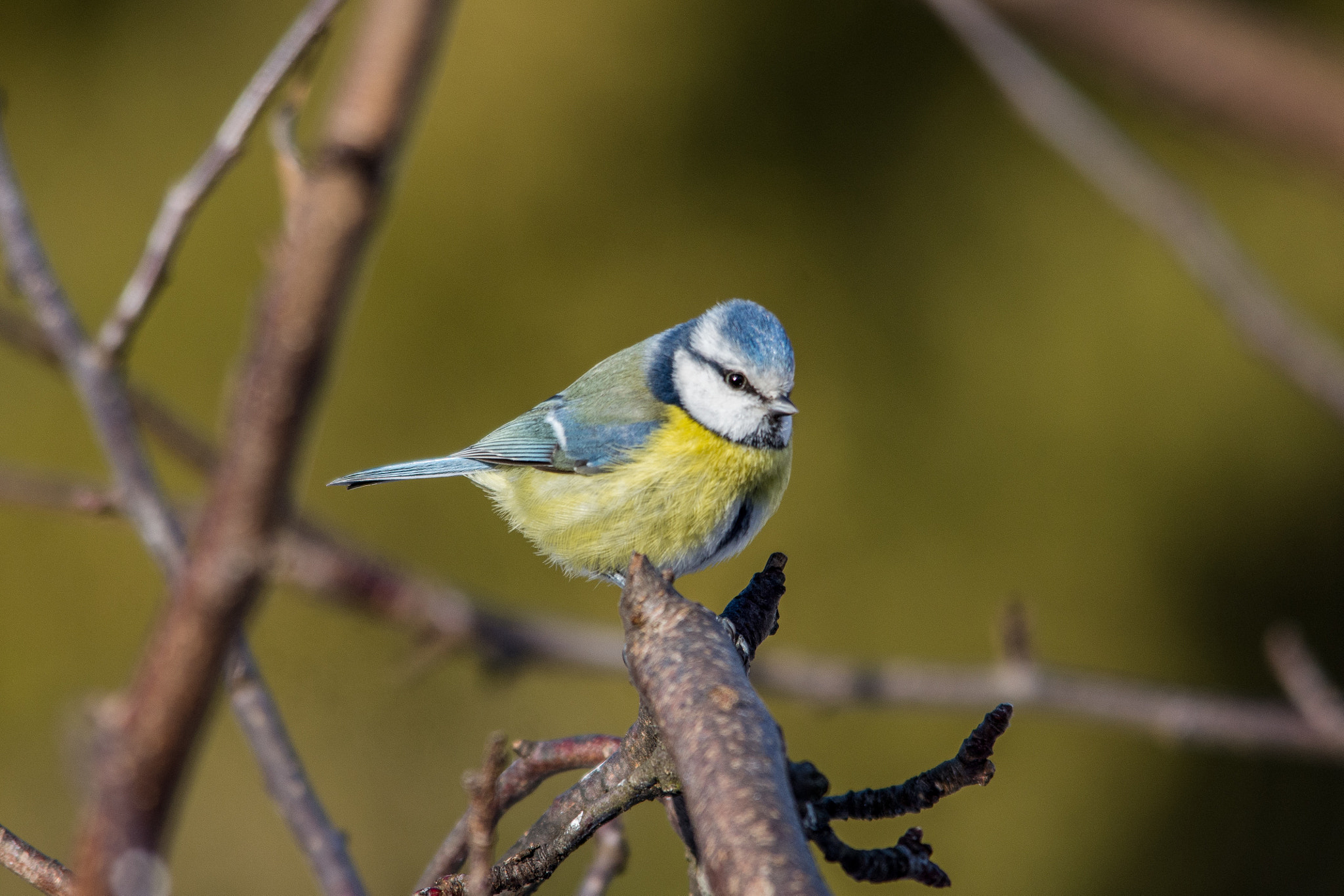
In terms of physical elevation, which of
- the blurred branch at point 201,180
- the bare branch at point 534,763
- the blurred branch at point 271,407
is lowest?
the blurred branch at point 271,407

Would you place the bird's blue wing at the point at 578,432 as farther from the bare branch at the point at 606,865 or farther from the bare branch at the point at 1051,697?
the bare branch at the point at 606,865

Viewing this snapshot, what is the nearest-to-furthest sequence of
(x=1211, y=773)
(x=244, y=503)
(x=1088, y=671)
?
(x=244, y=503)
(x=1088, y=671)
(x=1211, y=773)

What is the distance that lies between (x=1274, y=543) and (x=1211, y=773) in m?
0.59

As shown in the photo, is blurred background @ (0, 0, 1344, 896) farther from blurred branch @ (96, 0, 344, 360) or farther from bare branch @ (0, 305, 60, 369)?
blurred branch @ (96, 0, 344, 360)

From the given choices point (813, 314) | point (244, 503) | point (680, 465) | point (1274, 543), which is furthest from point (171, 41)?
point (1274, 543)

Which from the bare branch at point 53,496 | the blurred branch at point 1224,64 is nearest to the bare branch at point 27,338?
the bare branch at point 53,496

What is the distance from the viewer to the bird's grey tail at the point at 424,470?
5.37 feet

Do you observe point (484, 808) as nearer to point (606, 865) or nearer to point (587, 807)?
point (587, 807)

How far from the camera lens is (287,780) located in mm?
783

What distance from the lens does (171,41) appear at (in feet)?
8.51

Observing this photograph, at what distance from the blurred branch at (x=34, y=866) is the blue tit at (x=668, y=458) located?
2.87 feet

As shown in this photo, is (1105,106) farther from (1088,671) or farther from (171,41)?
(171,41)

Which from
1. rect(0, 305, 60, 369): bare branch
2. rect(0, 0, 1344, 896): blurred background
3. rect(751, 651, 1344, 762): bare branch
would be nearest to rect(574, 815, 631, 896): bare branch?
rect(0, 305, 60, 369): bare branch

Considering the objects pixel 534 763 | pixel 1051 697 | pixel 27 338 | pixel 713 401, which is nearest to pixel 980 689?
pixel 1051 697
